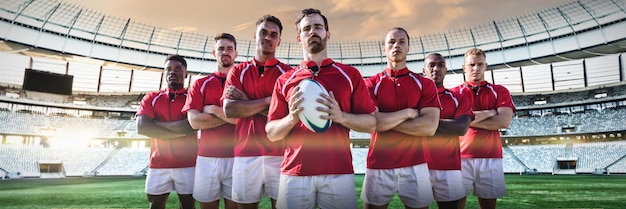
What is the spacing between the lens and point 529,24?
3088cm

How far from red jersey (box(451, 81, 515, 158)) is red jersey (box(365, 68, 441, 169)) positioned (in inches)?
62.4

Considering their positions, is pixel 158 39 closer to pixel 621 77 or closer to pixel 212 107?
pixel 212 107

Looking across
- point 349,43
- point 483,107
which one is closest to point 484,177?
point 483,107

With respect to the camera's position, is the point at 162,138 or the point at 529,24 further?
the point at 529,24

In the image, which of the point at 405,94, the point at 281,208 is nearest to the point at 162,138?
the point at 281,208

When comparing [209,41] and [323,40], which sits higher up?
[209,41]

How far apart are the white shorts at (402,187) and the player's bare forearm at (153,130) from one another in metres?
2.39

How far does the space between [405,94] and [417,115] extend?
21 cm

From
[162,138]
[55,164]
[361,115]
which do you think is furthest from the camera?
[55,164]

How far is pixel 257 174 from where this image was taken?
335 cm

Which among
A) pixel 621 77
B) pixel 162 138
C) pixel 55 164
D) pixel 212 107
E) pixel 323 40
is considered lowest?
pixel 55 164

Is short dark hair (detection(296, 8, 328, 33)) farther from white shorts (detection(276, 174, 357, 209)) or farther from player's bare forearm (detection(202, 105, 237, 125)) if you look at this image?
player's bare forearm (detection(202, 105, 237, 125))

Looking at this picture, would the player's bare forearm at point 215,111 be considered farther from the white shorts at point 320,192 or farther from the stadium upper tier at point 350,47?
the stadium upper tier at point 350,47

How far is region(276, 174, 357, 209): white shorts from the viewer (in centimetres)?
240
